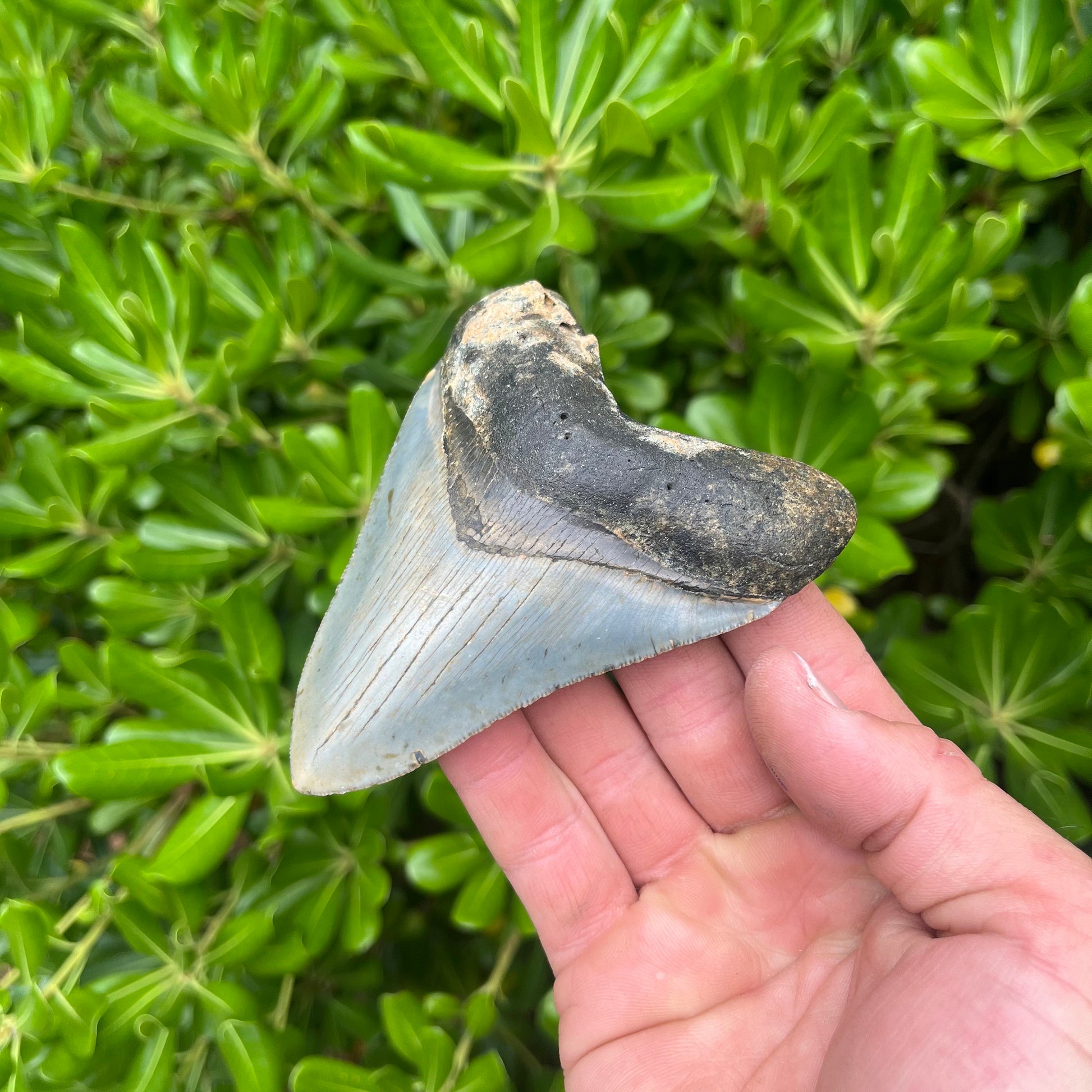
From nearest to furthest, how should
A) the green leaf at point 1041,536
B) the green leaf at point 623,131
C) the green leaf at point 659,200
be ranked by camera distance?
1. the green leaf at point 623,131
2. the green leaf at point 659,200
3. the green leaf at point 1041,536

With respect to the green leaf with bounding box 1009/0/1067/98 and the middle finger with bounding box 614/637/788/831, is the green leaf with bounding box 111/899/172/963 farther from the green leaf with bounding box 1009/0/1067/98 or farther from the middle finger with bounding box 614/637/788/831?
the green leaf with bounding box 1009/0/1067/98

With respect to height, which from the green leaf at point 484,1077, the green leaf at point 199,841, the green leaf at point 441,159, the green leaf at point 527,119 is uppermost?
the green leaf at point 527,119

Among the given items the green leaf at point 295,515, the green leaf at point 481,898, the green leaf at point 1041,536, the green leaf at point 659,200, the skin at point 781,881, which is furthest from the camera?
the green leaf at point 1041,536

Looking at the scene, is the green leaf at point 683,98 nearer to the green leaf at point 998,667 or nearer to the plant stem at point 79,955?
the green leaf at point 998,667

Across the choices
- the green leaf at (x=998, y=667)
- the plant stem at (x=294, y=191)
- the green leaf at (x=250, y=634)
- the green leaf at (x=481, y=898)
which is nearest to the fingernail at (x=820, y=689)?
the green leaf at (x=998, y=667)

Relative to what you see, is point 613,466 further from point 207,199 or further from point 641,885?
point 207,199

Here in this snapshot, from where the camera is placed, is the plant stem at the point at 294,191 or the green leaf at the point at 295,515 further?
the plant stem at the point at 294,191
